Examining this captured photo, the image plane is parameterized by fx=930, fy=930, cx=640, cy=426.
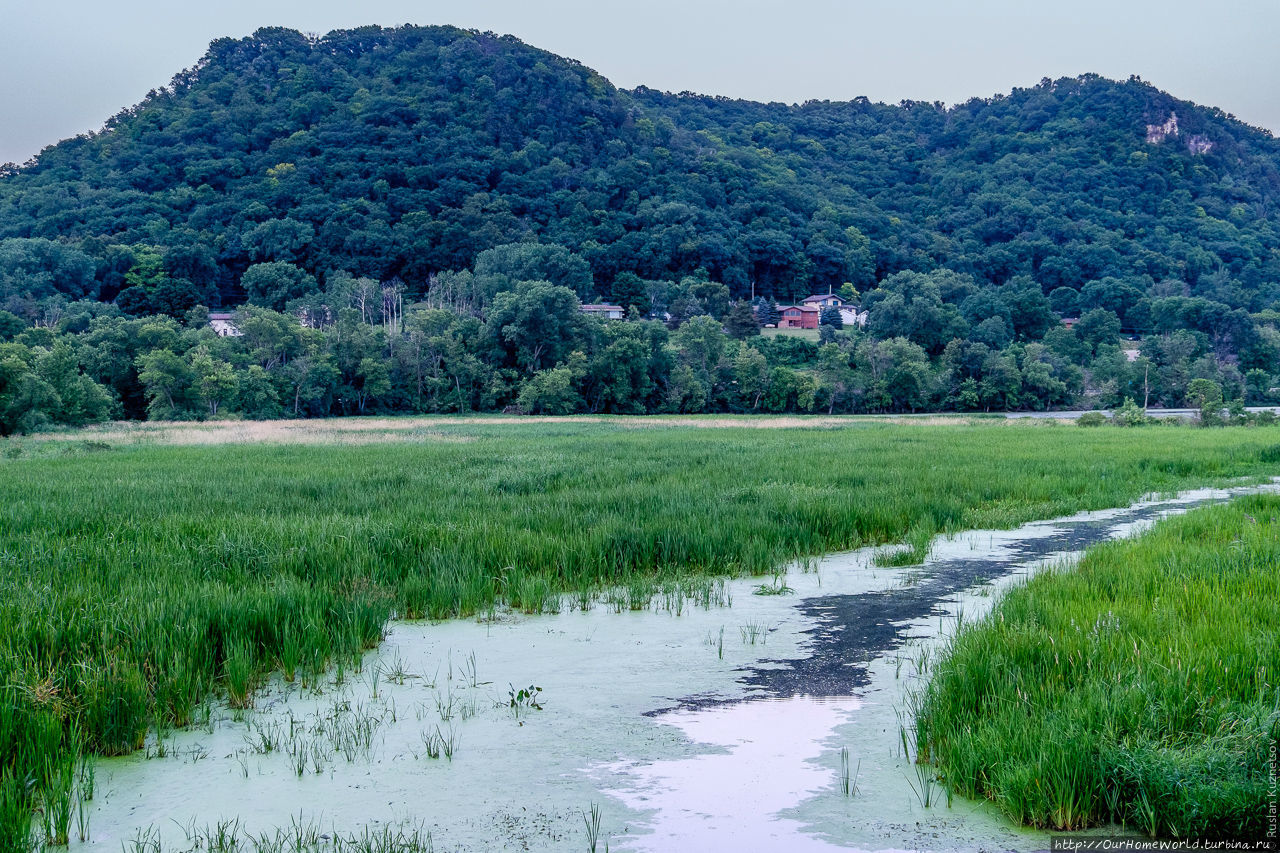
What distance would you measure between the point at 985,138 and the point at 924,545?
169115mm

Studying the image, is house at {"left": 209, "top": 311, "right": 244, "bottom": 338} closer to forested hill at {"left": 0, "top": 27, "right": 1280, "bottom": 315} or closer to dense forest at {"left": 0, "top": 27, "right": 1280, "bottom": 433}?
dense forest at {"left": 0, "top": 27, "right": 1280, "bottom": 433}

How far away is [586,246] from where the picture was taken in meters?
121

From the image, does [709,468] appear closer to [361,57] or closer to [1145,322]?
[1145,322]

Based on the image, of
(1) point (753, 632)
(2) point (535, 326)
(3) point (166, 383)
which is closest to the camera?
(1) point (753, 632)

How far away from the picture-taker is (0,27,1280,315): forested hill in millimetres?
109625

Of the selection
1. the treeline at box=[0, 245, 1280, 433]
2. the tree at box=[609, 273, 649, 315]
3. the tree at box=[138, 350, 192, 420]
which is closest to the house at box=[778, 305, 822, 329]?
the tree at box=[609, 273, 649, 315]

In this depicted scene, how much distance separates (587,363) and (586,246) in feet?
181

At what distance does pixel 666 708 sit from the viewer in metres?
6.14

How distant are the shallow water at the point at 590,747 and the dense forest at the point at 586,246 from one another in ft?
119

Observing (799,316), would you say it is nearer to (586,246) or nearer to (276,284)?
(586,246)

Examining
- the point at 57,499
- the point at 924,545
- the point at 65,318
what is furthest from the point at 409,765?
the point at 65,318

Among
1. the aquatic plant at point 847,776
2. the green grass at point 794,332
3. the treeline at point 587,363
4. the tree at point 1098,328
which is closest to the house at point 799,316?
the green grass at point 794,332

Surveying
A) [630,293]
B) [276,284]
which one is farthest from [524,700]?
[630,293]

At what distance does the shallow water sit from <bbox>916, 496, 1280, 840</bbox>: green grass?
0.92 ft
